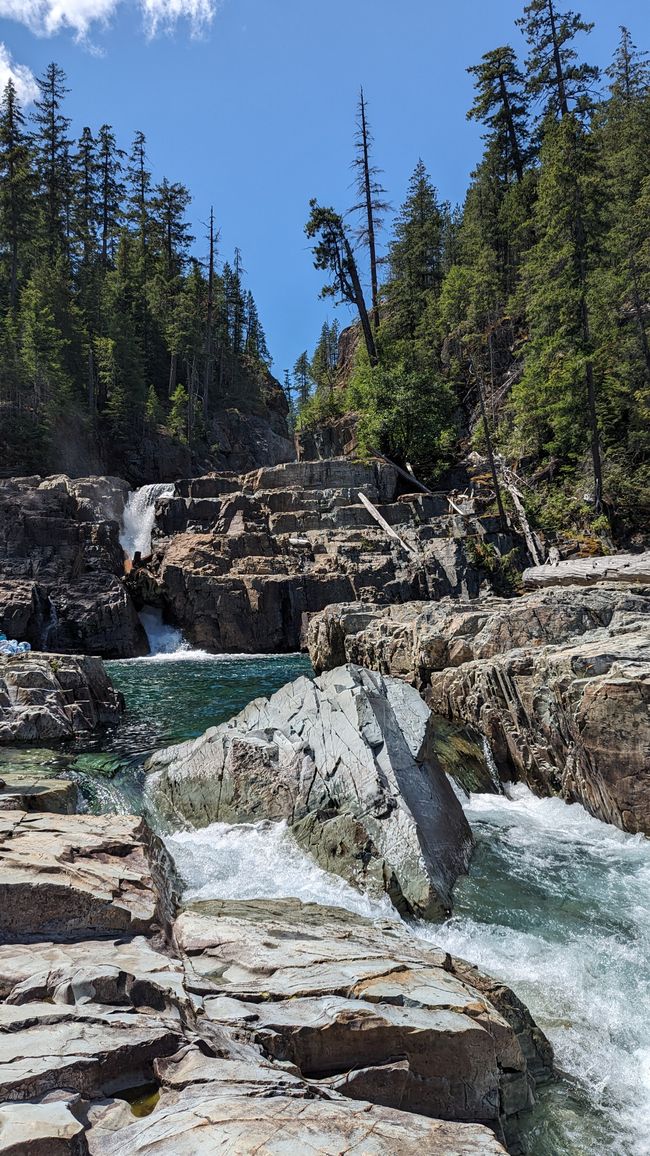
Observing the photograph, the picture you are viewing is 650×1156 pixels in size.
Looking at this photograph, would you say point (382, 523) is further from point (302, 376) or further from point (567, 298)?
point (302, 376)

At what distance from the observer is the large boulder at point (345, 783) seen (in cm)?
743

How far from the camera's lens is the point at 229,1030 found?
3.98 meters

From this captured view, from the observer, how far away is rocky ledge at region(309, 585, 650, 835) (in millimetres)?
9031

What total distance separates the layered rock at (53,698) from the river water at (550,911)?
137 cm

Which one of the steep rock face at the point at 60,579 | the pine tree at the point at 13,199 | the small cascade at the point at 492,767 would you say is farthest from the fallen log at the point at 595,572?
the pine tree at the point at 13,199

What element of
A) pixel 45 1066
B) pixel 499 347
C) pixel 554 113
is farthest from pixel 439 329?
pixel 45 1066

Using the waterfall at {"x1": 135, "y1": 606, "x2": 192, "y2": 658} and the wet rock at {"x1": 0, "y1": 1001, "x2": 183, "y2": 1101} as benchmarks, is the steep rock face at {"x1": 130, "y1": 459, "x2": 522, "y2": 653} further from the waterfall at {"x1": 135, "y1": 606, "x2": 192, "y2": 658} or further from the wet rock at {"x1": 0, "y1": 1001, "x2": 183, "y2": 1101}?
the wet rock at {"x1": 0, "y1": 1001, "x2": 183, "y2": 1101}

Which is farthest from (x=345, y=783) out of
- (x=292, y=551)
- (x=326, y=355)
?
(x=326, y=355)

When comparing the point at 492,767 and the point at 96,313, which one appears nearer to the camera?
the point at 492,767

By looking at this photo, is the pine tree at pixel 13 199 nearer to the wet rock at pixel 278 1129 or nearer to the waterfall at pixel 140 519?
the waterfall at pixel 140 519

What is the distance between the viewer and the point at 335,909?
646 centimetres

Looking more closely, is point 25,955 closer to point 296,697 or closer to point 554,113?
point 296,697

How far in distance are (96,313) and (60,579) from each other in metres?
29.7

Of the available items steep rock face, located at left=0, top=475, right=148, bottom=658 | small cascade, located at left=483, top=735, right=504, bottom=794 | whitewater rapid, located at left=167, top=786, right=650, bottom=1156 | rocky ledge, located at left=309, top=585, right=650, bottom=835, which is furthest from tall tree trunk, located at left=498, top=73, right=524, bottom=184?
whitewater rapid, located at left=167, top=786, right=650, bottom=1156
